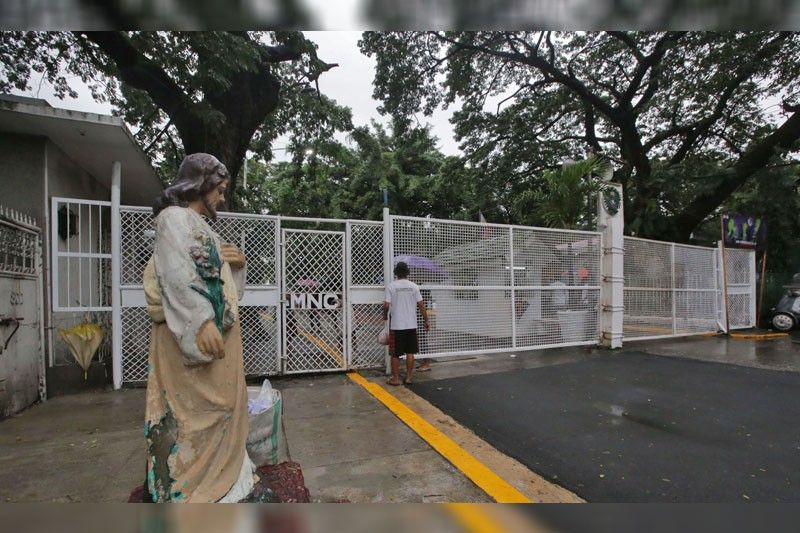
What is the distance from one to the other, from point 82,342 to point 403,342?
3.54 m

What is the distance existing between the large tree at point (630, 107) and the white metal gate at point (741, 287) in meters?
1.66

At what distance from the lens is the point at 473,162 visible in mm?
14328

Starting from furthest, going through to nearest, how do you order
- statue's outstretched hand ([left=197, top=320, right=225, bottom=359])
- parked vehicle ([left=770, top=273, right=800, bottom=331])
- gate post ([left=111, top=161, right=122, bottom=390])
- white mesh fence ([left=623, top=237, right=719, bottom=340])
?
parked vehicle ([left=770, top=273, right=800, bottom=331]), white mesh fence ([left=623, top=237, right=719, bottom=340]), gate post ([left=111, top=161, right=122, bottom=390]), statue's outstretched hand ([left=197, top=320, right=225, bottom=359])

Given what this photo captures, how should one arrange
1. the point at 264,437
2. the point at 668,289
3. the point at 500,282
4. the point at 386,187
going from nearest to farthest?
1. the point at 264,437
2. the point at 500,282
3. the point at 668,289
4. the point at 386,187

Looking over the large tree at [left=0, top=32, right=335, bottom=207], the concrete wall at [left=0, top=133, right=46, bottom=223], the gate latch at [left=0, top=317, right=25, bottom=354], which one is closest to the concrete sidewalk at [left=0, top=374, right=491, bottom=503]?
the gate latch at [left=0, top=317, right=25, bottom=354]

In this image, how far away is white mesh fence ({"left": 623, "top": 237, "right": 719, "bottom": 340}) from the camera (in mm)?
7688

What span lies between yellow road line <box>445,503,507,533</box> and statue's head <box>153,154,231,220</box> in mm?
1574

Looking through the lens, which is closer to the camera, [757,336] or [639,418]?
[639,418]

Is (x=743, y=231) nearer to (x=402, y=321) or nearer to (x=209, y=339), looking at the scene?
(x=402, y=321)

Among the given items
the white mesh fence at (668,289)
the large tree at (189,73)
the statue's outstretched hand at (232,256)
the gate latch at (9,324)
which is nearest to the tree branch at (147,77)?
the large tree at (189,73)

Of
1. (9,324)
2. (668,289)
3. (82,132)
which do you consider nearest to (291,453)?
(9,324)

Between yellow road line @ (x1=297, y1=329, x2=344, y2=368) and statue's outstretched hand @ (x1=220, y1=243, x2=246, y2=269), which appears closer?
statue's outstretched hand @ (x1=220, y1=243, x2=246, y2=269)

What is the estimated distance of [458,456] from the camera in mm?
2943

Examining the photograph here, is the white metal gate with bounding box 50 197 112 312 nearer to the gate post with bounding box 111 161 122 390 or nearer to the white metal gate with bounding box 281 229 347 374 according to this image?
the gate post with bounding box 111 161 122 390
